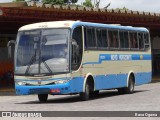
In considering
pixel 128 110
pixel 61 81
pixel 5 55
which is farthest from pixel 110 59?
pixel 5 55

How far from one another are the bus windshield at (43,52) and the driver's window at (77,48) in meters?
0.36

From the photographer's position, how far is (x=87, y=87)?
22969mm

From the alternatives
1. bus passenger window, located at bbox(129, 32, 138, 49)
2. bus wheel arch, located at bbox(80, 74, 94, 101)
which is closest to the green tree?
bus passenger window, located at bbox(129, 32, 138, 49)

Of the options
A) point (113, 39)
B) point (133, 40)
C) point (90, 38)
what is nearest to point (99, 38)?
point (90, 38)

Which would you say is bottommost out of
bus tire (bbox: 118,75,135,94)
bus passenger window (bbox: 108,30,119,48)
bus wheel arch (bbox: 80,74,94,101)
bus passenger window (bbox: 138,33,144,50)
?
bus tire (bbox: 118,75,135,94)

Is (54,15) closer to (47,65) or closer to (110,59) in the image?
(110,59)

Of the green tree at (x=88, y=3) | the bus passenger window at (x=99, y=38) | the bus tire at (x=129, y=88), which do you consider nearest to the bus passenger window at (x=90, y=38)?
the bus passenger window at (x=99, y=38)

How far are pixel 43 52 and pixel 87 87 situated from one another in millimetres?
2447

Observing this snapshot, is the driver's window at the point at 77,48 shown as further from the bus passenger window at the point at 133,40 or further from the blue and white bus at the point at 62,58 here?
the bus passenger window at the point at 133,40

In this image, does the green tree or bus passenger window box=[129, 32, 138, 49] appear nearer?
bus passenger window box=[129, 32, 138, 49]

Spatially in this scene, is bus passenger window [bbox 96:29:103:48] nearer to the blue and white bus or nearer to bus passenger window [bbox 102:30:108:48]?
the blue and white bus

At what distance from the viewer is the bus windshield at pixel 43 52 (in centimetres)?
2158

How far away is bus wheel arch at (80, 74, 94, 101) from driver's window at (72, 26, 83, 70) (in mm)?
900

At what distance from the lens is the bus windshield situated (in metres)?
21.6
